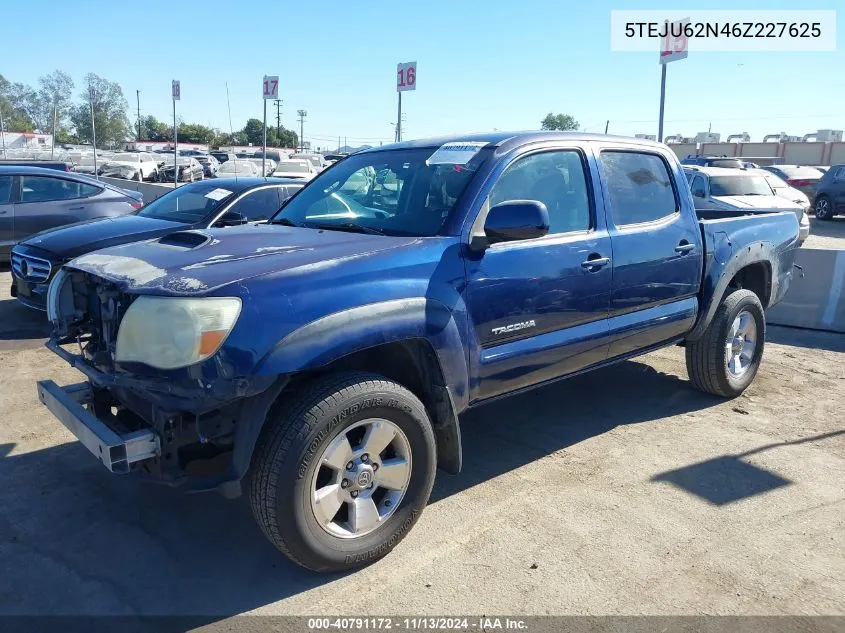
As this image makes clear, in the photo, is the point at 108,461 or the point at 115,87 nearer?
the point at 108,461

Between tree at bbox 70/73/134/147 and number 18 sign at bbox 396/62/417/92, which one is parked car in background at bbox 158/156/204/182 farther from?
tree at bbox 70/73/134/147

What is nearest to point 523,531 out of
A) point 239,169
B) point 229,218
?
point 229,218

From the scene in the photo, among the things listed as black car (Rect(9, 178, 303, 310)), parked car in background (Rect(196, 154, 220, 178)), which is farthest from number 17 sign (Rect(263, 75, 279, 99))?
parked car in background (Rect(196, 154, 220, 178))

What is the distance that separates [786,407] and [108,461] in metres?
4.76

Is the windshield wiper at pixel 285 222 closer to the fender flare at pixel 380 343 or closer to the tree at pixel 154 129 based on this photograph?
the fender flare at pixel 380 343

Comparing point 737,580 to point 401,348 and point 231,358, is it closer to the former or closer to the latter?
point 401,348

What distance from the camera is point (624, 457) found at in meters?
4.29

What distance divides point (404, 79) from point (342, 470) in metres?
12.9

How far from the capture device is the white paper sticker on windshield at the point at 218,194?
7410 millimetres

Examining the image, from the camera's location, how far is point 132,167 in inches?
1212

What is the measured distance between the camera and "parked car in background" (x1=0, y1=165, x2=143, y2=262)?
31.0 feet

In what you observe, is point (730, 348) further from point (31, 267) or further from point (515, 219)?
point (31, 267)

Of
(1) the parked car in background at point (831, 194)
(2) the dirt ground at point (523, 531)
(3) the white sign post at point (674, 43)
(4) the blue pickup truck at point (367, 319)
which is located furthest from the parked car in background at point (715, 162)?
(4) the blue pickup truck at point (367, 319)

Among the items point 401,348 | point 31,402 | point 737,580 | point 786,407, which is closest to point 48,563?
point 401,348
